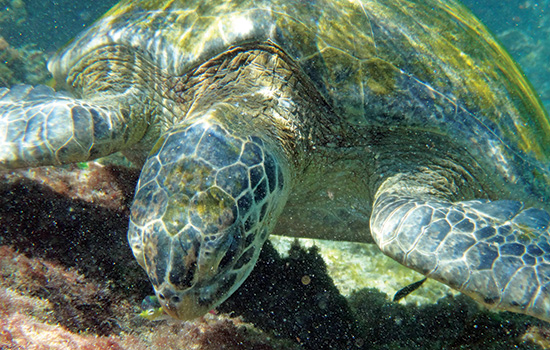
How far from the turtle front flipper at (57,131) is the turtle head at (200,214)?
92 centimetres

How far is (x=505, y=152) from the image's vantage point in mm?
2619

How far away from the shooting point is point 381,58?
98.0 inches

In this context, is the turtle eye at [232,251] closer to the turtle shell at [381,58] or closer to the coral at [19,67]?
the turtle shell at [381,58]

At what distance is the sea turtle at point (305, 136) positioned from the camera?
167 centimetres

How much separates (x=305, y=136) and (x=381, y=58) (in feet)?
3.00

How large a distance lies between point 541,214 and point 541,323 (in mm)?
866

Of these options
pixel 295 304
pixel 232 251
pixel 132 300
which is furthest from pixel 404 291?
pixel 132 300

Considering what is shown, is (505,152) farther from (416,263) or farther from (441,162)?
(416,263)

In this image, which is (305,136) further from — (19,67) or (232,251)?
(19,67)

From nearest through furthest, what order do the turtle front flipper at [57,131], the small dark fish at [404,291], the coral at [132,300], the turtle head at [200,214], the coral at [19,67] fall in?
the turtle head at [200,214], the coral at [132,300], the turtle front flipper at [57,131], the small dark fish at [404,291], the coral at [19,67]

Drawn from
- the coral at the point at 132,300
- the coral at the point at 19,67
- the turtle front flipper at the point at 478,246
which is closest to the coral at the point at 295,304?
the coral at the point at 132,300

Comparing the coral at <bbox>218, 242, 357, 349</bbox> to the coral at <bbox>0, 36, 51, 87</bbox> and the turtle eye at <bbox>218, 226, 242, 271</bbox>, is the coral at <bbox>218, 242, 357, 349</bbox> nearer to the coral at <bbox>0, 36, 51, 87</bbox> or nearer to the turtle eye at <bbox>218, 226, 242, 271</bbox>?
the turtle eye at <bbox>218, 226, 242, 271</bbox>

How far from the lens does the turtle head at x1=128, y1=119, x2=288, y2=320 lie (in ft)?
5.05

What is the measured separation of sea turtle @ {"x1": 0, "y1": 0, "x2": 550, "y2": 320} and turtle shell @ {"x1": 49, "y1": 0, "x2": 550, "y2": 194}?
0.01m
